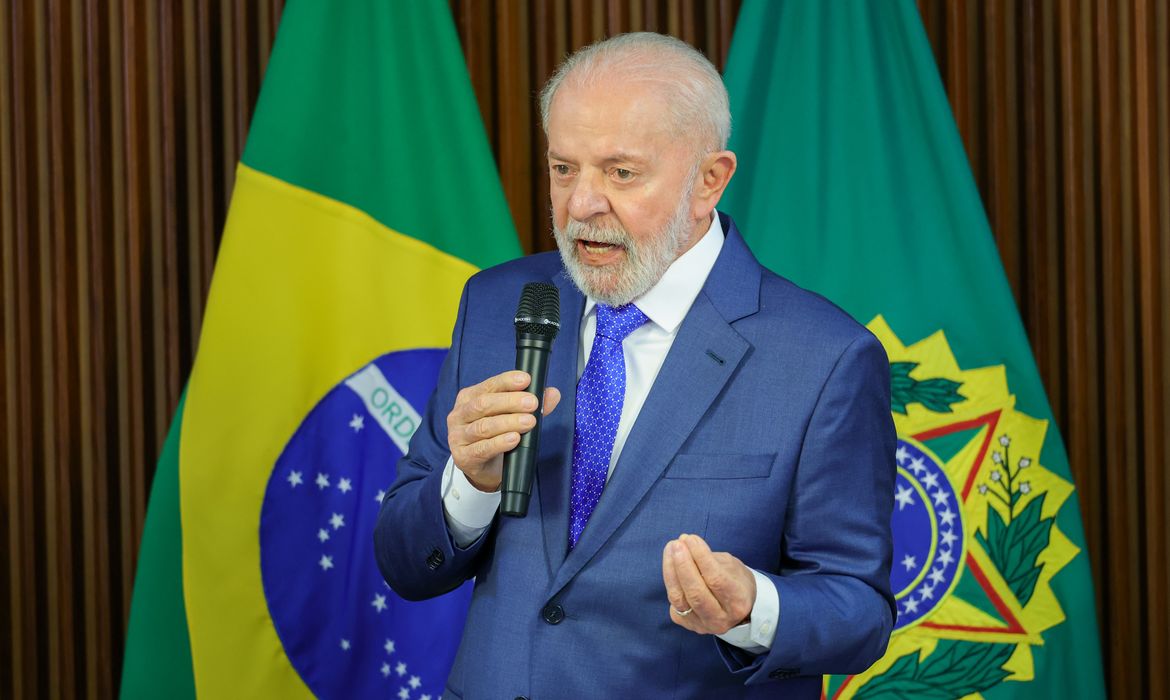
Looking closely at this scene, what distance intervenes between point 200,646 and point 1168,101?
281 centimetres

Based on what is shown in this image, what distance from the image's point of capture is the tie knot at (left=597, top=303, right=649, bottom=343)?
184 cm

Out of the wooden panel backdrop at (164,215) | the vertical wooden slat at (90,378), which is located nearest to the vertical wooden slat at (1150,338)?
the wooden panel backdrop at (164,215)

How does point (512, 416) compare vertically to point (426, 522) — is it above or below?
above

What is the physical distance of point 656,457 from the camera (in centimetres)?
168

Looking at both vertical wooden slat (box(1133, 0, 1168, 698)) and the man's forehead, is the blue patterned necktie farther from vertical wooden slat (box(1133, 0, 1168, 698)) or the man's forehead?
vertical wooden slat (box(1133, 0, 1168, 698))

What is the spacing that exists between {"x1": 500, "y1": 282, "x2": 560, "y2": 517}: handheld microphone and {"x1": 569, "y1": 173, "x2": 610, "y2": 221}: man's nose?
0.12 m

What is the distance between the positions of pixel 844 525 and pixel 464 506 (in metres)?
0.52

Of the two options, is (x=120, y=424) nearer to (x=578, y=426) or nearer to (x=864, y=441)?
(x=578, y=426)

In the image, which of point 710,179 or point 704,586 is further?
point 710,179

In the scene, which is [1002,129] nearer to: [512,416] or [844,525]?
[844,525]

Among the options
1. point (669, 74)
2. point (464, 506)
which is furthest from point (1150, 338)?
point (464, 506)

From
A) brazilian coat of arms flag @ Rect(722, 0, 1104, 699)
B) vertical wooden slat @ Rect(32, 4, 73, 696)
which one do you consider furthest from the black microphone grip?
vertical wooden slat @ Rect(32, 4, 73, 696)

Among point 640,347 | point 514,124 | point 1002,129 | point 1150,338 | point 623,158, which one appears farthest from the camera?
point 514,124

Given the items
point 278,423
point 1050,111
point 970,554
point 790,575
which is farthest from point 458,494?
point 1050,111
